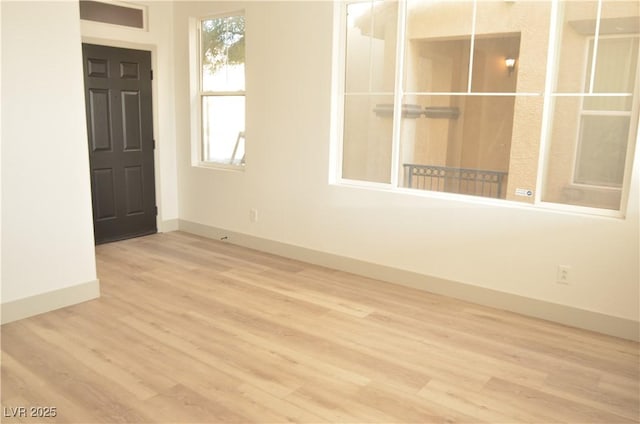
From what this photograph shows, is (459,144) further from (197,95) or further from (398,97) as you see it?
(197,95)

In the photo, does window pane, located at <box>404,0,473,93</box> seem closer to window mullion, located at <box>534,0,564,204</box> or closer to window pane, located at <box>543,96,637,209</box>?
window mullion, located at <box>534,0,564,204</box>

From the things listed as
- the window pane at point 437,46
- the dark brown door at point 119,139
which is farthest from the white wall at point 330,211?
the window pane at point 437,46

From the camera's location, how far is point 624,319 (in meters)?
3.37

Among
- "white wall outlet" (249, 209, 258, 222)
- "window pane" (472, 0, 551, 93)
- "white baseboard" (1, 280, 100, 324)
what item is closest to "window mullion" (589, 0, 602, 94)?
"window pane" (472, 0, 551, 93)

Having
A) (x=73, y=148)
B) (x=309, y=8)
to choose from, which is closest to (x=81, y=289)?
(x=73, y=148)

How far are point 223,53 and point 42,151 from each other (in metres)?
2.60

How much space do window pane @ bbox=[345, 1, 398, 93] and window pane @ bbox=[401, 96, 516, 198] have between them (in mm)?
343

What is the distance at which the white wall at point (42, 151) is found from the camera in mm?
3305

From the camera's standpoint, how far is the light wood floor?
8.26 feet

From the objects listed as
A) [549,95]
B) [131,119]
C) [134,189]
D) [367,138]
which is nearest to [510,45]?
[549,95]

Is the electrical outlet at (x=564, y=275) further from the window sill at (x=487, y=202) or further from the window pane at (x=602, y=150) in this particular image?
the window pane at (x=602, y=150)

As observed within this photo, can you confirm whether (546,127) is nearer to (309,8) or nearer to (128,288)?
(309,8)

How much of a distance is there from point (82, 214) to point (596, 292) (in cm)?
371

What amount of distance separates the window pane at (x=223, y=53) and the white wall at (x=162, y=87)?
0.42m
